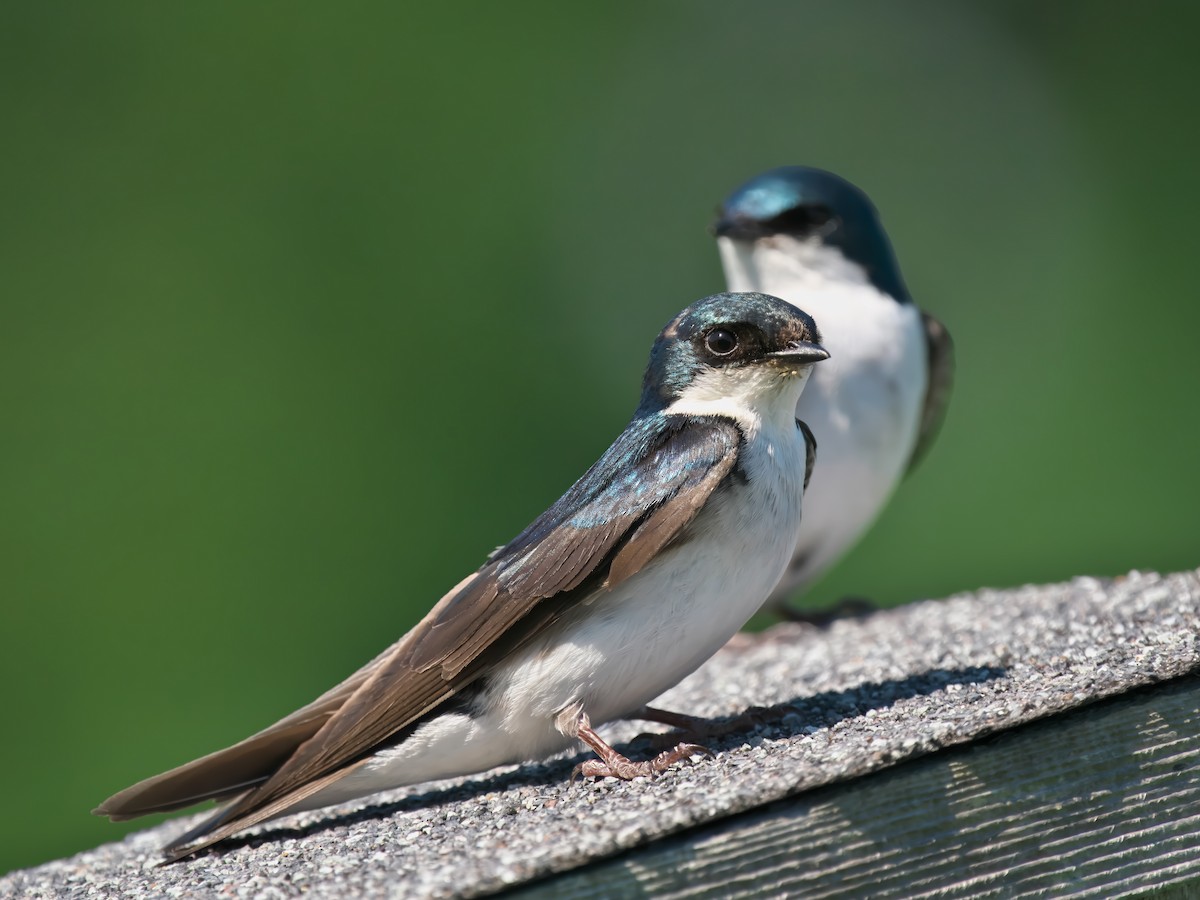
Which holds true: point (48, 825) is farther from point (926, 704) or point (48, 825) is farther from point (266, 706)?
point (926, 704)

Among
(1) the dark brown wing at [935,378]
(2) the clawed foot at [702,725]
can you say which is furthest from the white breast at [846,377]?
(2) the clawed foot at [702,725]

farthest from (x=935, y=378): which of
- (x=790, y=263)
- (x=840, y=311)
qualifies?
(x=790, y=263)

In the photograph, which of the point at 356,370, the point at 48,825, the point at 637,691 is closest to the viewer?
the point at 637,691

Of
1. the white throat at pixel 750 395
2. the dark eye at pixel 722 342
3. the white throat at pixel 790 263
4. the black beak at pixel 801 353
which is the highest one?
the white throat at pixel 790 263

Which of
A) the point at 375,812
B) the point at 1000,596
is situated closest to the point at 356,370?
the point at 1000,596

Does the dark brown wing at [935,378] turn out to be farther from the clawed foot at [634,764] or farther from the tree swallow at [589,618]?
the clawed foot at [634,764]

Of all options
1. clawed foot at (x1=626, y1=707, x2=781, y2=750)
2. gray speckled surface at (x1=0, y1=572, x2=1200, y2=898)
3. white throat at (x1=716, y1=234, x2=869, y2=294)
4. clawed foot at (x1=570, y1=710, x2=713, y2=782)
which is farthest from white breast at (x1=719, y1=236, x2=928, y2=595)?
clawed foot at (x1=570, y1=710, x2=713, y2=782)

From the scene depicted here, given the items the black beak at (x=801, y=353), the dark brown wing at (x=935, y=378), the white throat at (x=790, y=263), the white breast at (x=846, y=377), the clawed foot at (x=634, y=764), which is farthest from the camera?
the dark brown wing at (x=935, y=378)

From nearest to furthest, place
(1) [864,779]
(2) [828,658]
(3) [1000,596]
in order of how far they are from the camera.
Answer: (1) [864,779]
(2) [828,658]
(3) [1000,596]
